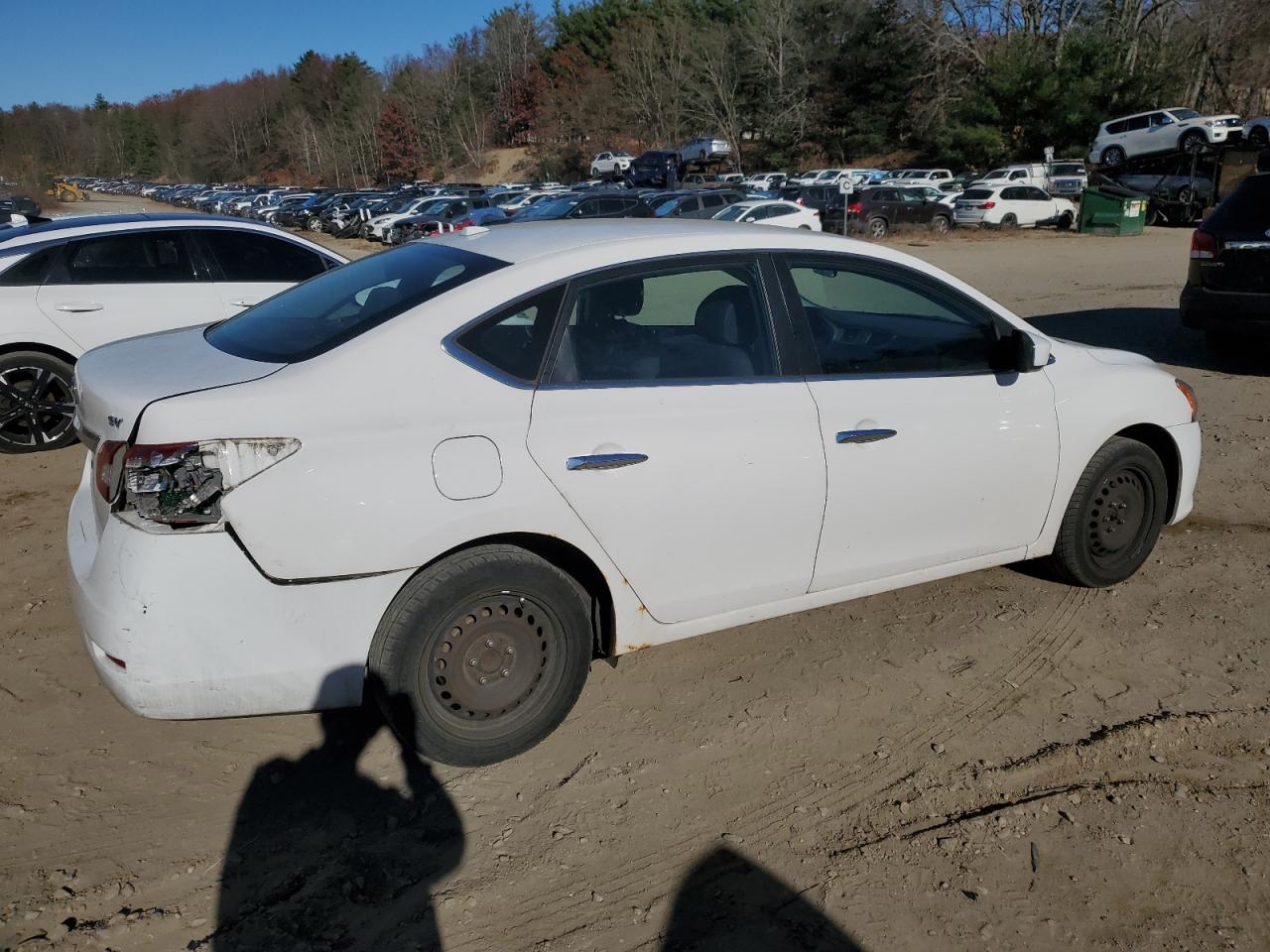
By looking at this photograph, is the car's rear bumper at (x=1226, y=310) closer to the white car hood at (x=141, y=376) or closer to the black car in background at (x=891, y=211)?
the white car hood at (x=141, y=376)

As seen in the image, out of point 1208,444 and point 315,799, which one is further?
point 1208,444

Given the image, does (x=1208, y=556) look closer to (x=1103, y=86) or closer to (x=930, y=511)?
(x=930, y=511)

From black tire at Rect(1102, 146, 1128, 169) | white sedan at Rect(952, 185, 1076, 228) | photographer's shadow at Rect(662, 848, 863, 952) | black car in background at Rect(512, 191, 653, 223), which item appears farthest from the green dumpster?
photographer's shadow at Rect(662, 848, 863, 952)

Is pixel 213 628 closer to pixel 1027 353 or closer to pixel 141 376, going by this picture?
pixel 141 376

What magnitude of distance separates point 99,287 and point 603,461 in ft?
17.6

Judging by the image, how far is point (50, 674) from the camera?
151 inches

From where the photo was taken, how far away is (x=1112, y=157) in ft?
117

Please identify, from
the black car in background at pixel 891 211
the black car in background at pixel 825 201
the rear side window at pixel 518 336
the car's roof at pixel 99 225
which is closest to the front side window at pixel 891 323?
the rear side window at pixel 518 336

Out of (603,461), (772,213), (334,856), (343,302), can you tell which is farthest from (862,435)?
(772,213)

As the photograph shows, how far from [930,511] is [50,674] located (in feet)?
11.5

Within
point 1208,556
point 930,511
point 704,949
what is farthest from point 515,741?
point 1208,556

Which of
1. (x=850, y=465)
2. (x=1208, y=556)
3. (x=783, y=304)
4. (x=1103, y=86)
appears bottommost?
(x=1208, y=556)

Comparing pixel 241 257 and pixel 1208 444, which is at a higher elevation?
pixel 241 257

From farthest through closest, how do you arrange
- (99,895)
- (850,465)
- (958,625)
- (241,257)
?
1. (241,257)
2. (958,625)
3. (850,465)
4. (99,895)
